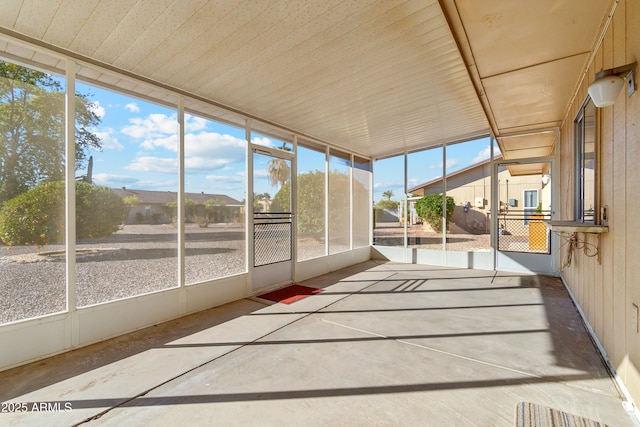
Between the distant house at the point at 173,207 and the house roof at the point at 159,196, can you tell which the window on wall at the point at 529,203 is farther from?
the house roof at the point at 159,196

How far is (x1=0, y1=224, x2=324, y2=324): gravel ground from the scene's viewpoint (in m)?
2.44

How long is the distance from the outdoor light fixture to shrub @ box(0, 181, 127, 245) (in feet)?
14.0

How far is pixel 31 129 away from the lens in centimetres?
251

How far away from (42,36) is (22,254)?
1.82 m

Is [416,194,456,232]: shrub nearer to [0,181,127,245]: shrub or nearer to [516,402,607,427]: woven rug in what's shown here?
[516,402,607,427]: woven rug

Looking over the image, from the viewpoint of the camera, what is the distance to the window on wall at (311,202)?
17.5 ft

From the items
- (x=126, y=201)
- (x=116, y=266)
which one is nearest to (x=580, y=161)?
(x=126, y=201)

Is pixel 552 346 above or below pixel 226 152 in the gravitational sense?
below

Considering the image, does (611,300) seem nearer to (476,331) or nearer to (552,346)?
(552,346)

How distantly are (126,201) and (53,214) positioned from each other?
60 centimetres

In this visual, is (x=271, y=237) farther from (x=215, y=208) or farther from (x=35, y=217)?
(x=35, y=217)

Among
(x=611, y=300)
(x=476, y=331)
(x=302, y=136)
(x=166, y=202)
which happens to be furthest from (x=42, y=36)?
(x=611, y=300)

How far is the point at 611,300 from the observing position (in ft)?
7.46

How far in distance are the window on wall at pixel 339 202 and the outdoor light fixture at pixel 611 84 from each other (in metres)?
4.48
